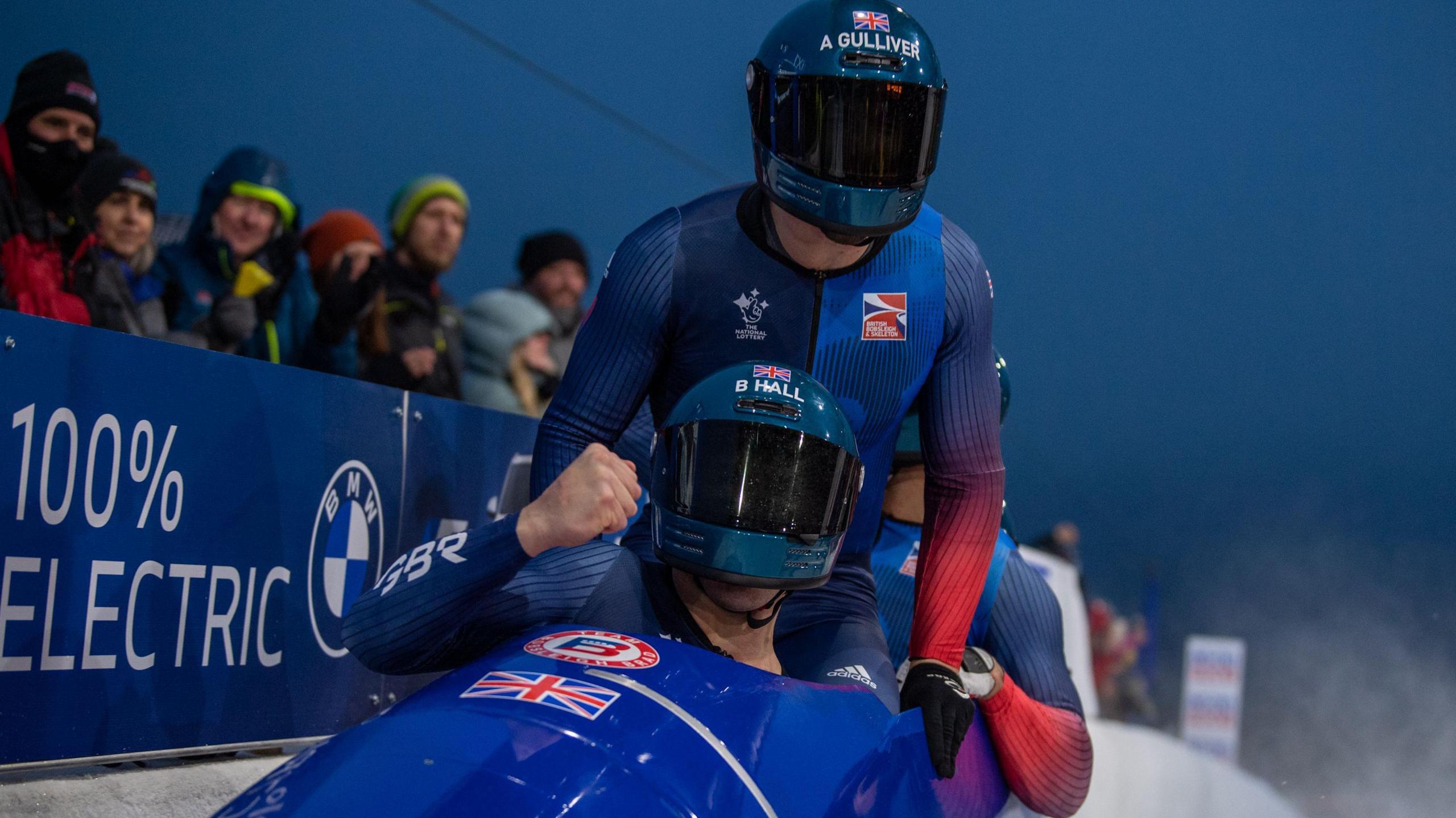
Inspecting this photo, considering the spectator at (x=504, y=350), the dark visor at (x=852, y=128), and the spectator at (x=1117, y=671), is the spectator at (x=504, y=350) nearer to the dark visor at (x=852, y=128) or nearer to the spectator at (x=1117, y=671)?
the dark visor at (x=852, y=128)

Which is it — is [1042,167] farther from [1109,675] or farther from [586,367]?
[586,367]

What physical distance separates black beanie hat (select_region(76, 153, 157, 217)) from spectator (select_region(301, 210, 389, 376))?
0.90 m

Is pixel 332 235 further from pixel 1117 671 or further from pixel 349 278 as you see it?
pixel 1117 671

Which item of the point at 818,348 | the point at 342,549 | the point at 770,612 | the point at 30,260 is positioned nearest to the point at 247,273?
the point at 30,260

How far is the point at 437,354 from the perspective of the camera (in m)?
5.37

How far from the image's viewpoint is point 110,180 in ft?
12.7

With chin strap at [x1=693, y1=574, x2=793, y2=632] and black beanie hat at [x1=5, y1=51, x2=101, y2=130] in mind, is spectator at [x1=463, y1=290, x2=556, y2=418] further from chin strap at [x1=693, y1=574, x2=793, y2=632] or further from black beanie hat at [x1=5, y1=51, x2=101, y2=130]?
chin strap at [x1=693, y1=574, x2=793, y2=632]

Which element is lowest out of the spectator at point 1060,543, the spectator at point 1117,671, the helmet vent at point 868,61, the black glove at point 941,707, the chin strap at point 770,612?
the spectator at point 1117,671

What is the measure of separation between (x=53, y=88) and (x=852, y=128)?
7.92 ft

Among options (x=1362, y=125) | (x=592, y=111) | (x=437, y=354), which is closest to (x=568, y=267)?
(x=437, y=354)

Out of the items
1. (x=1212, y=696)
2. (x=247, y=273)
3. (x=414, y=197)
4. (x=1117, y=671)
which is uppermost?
(x=414, y=197)

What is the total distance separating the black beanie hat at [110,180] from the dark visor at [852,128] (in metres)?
2.24

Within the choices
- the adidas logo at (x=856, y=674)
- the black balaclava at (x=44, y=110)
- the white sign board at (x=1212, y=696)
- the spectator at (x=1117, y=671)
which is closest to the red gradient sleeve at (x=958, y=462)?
the adidas logo at (x=856, y=674)

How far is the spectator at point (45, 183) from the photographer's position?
3.48 metres
